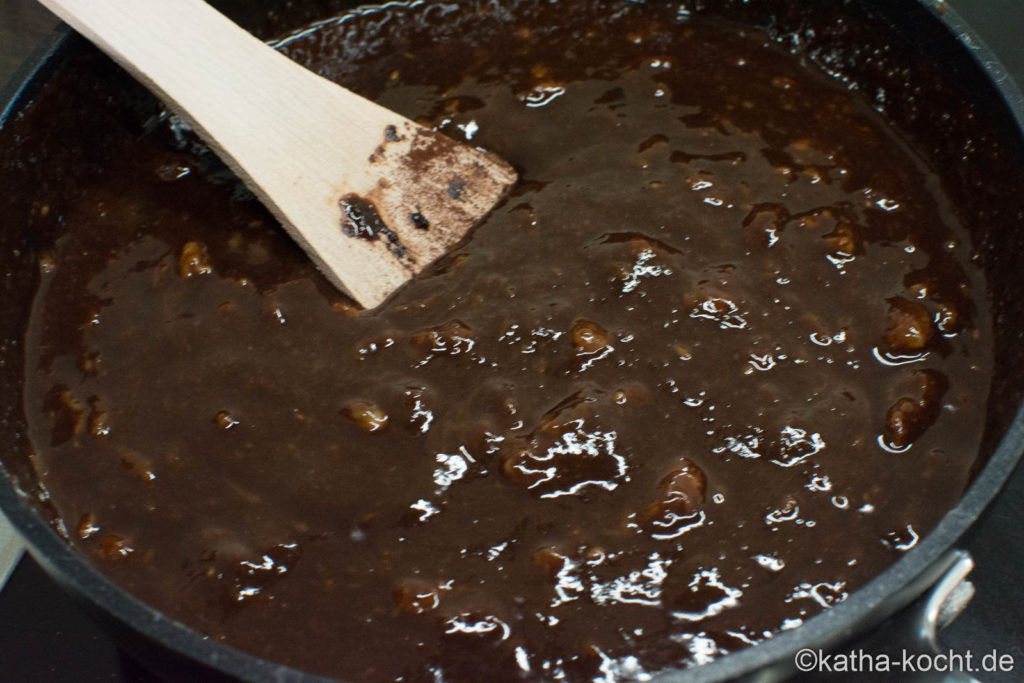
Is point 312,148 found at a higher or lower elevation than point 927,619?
higher

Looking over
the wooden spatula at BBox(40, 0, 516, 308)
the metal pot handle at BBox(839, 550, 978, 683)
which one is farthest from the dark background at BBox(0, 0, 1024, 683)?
the wooden spatula at BBox(40, 0, 516, 308)

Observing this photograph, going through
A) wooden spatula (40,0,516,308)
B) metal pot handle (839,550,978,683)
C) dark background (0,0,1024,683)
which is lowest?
dark background (0,0,1024,683)

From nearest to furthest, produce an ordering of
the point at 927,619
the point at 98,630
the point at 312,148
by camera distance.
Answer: the point at 927,619 → the point at 98,630 → the point at 312,148

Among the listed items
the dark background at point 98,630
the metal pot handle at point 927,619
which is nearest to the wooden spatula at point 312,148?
the dark background at point 98,630

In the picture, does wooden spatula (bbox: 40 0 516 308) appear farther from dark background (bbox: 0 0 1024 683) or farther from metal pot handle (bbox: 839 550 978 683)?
metal pot handle (bbox: 839 550 978 683)

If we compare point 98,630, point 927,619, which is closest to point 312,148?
point 98,630

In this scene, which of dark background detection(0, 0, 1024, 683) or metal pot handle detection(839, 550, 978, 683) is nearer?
metal pot handle detection(839, 550, 978, 683)

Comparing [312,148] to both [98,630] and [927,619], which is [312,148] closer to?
[98,630]
